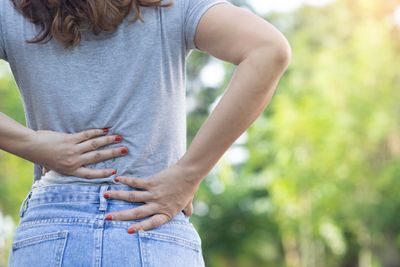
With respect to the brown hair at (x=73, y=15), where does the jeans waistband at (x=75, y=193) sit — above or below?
below

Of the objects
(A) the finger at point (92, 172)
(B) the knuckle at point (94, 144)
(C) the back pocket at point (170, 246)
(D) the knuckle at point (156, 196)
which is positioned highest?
(B) the knuckle at point (94, 144)

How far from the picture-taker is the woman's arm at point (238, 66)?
1.60 metres

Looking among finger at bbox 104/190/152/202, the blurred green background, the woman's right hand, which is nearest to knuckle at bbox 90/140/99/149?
the woman's right hand

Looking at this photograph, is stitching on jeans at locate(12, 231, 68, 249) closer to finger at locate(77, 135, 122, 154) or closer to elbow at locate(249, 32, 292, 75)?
finger at locate(77, 135, 122, 154)

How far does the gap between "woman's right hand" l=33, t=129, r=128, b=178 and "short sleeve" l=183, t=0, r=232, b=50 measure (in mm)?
256

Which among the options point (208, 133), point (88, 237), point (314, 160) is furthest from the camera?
point (314, 160)

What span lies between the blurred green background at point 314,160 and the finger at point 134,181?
1500cm

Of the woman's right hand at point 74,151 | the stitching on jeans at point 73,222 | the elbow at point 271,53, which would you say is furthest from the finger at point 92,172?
the elbow at point 271,53

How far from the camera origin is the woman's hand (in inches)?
63.6

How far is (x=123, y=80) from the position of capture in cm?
164

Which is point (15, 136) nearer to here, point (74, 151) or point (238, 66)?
point (74, 151)

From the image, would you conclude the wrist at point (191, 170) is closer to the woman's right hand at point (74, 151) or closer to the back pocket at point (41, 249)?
the woman's right hand at point (74, 151)

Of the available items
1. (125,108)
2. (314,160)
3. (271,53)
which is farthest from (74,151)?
(314,160)

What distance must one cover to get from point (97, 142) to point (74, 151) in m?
0.05
